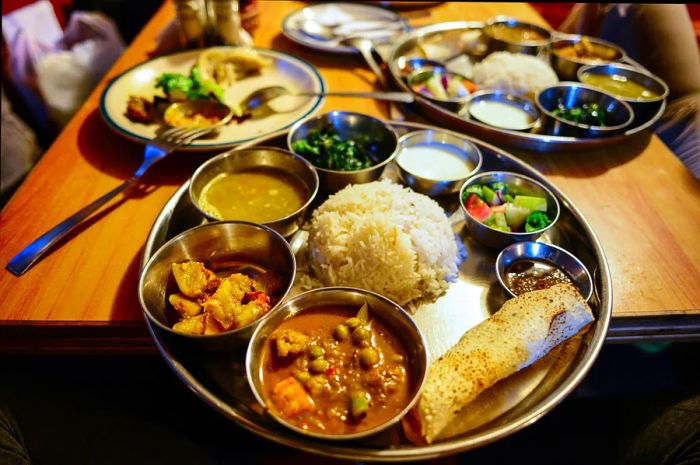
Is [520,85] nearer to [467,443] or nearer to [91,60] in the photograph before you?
[467,443]

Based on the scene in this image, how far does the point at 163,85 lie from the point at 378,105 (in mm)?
1370

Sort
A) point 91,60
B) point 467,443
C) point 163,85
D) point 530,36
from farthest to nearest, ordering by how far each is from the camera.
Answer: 1. point 91,60
2. point 530,36
3. point 163,85
4. point 467,443

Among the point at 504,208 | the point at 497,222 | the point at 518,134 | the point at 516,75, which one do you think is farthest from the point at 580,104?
the point at 497,222

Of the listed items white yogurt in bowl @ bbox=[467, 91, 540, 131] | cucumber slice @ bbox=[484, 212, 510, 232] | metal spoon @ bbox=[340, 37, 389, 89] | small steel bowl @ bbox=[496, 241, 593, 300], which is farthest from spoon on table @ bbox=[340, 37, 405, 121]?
small steel bowl @ bbox=[496, 241, 593, 300]

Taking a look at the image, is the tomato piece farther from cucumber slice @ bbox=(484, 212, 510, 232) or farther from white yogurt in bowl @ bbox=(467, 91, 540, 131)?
white yogurt in bowl @ bbox=(467, 91, 540, 131)

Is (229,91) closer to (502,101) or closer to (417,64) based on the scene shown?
(417,64)

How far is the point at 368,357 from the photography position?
1.47 m

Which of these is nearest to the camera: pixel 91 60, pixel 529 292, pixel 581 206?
pixel 529 292

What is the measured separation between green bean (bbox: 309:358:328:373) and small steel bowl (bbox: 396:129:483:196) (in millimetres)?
1112

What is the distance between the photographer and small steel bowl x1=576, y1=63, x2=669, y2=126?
2885 mm

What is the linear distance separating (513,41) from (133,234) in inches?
126

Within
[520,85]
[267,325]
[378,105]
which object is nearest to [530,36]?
[520,85]

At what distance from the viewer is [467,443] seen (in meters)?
1.36

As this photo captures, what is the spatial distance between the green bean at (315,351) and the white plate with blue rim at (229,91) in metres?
1.32
